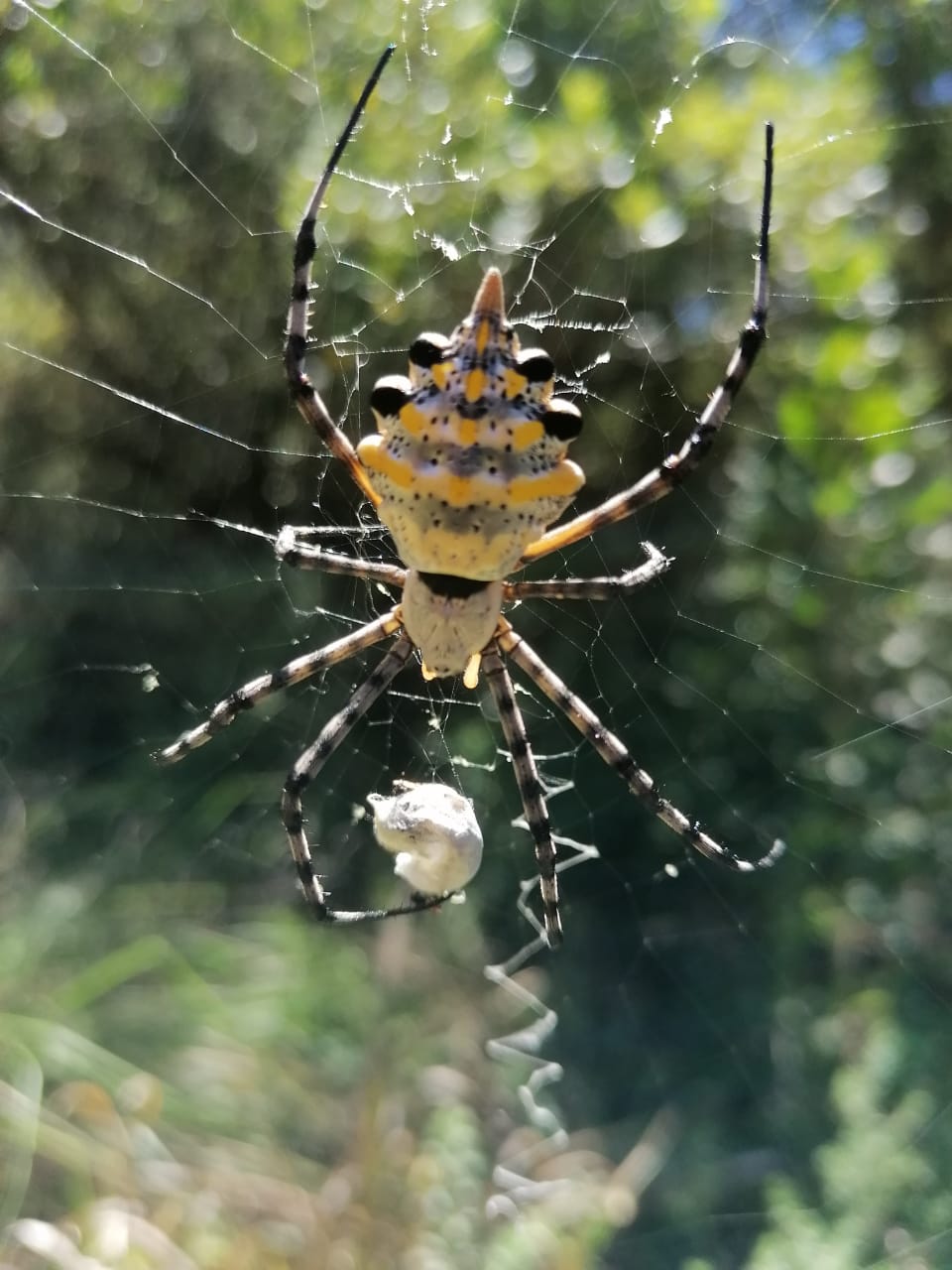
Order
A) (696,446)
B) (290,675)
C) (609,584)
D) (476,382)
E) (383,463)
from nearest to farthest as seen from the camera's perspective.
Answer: (476,382) < (383,463) < (696,446) < (609,584) < (290,675)

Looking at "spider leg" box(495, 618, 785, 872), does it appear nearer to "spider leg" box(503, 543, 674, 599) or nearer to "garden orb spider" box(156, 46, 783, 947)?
"garden orb spider" box(156, 46, 783, 947)

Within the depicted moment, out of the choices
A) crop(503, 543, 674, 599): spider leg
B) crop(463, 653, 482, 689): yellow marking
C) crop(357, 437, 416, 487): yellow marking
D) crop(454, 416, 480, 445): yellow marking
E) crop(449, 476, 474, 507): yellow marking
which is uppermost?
A: crop(454, 416, 480, 445): yellow marking

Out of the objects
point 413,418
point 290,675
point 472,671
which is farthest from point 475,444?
point 290,675

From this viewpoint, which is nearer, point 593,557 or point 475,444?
point 475,444

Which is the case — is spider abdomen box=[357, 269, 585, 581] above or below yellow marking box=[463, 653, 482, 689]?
above

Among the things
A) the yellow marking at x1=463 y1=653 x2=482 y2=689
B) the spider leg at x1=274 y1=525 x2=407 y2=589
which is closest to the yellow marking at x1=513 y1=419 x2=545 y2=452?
the spider leg at x1=274 y1=525 x2=407 y2=589

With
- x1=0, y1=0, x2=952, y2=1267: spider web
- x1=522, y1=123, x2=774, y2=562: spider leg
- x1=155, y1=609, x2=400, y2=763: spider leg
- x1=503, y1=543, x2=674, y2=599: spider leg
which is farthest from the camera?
x1=0, y1=0, x2=952, y2=1267: spider web

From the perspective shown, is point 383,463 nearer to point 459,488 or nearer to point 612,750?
point 459,488
